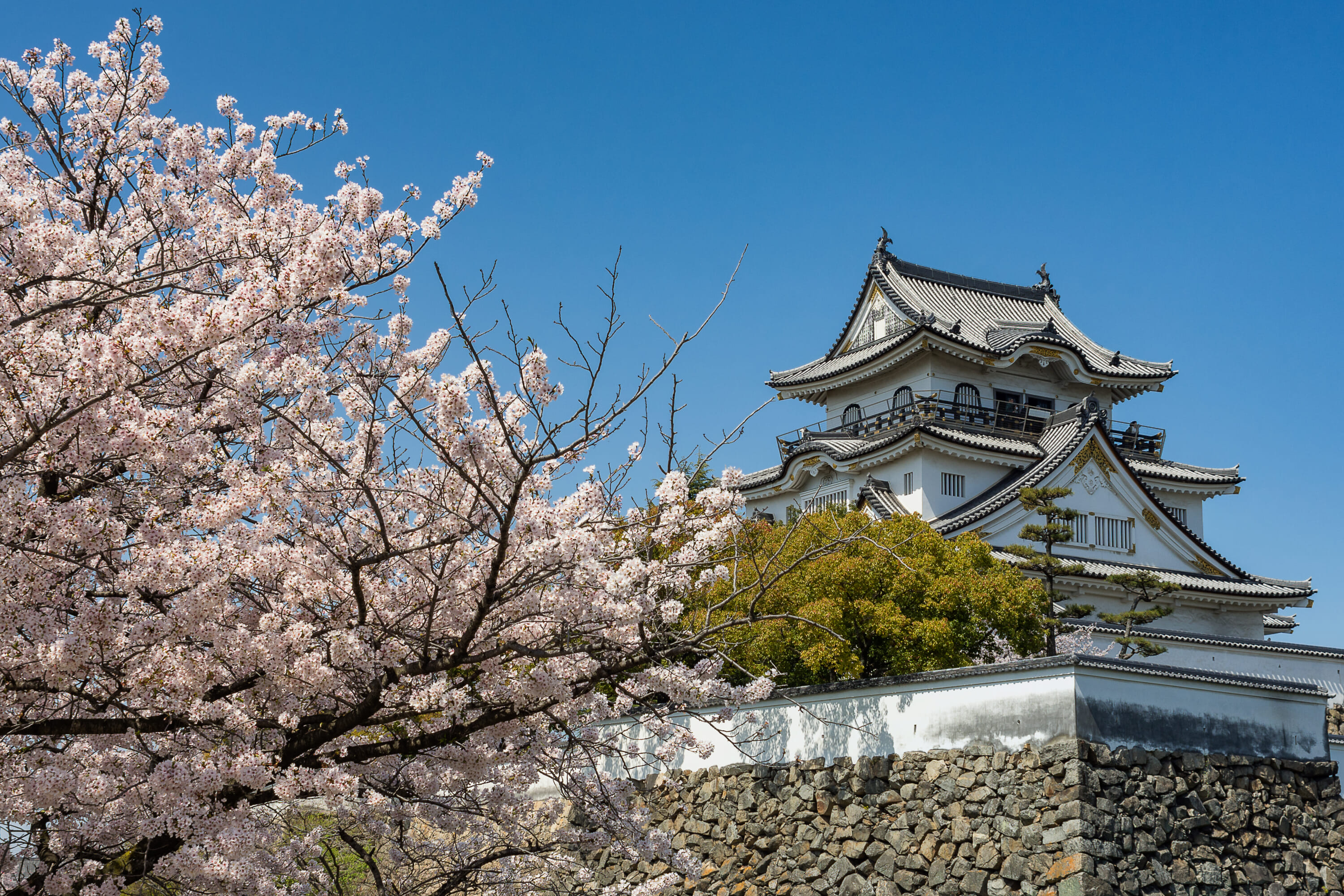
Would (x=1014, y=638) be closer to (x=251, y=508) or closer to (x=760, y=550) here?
(x=760, y=550)

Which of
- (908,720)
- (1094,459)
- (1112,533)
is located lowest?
(908,720)

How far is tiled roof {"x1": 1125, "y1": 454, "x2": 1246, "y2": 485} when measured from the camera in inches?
1072

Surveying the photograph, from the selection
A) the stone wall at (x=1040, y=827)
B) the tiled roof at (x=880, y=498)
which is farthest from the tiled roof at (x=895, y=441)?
the stone wall at (x=1040, y=827)

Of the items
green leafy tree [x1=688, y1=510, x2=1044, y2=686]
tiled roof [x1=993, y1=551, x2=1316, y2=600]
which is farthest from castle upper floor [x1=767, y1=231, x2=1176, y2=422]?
green leafy tree [x1=688, y1=510, x2=1044, y2=686]

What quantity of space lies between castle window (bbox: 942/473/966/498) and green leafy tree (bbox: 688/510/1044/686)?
395 inches

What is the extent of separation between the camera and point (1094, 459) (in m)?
24.0

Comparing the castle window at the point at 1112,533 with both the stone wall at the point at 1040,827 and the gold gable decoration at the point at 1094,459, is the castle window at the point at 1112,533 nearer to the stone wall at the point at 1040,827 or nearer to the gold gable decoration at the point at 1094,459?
the gold gable decoration at the point at 1094,459

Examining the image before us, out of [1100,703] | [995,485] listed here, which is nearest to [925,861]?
[1100,703]

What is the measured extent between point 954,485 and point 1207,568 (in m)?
5.58

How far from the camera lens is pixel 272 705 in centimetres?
Result: 523

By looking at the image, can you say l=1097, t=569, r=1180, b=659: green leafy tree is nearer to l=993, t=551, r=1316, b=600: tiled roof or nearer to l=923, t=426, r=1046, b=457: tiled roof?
l=993, t=551, r=1316, b=600: tiled roof

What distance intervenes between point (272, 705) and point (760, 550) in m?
10.6

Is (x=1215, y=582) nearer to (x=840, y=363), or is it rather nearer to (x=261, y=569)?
(x=840, y=363)

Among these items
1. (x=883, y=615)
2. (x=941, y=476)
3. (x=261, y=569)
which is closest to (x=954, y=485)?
(x=941, y=476)
